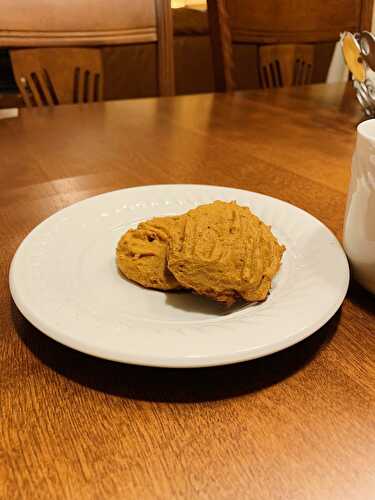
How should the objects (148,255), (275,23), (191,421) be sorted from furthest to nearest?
(275,23) → (148,255) → (191,421)

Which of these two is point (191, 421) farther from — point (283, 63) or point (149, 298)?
point (283, 63)

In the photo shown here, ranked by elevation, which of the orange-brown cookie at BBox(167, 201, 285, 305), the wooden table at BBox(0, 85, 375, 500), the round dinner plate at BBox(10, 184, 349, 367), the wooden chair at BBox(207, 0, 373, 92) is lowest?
the wooden table at BBox(0, 85, 375, 500)

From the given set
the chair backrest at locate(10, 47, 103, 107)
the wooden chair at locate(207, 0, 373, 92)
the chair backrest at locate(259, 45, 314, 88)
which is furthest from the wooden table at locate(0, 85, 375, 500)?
the chair backrest at locate(259, 45, 314, 88)

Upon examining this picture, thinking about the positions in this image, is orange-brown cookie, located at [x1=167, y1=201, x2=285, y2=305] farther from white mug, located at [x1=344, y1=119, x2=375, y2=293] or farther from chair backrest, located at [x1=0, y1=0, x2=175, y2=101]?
chair backrest, located at [x1=0, y1=0, x2=175, y2=101]

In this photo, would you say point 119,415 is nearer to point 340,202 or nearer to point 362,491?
point 362,491

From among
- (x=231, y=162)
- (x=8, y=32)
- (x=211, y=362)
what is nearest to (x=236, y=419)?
(x=211, y=362)

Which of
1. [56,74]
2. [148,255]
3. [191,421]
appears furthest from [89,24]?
[191,421]
